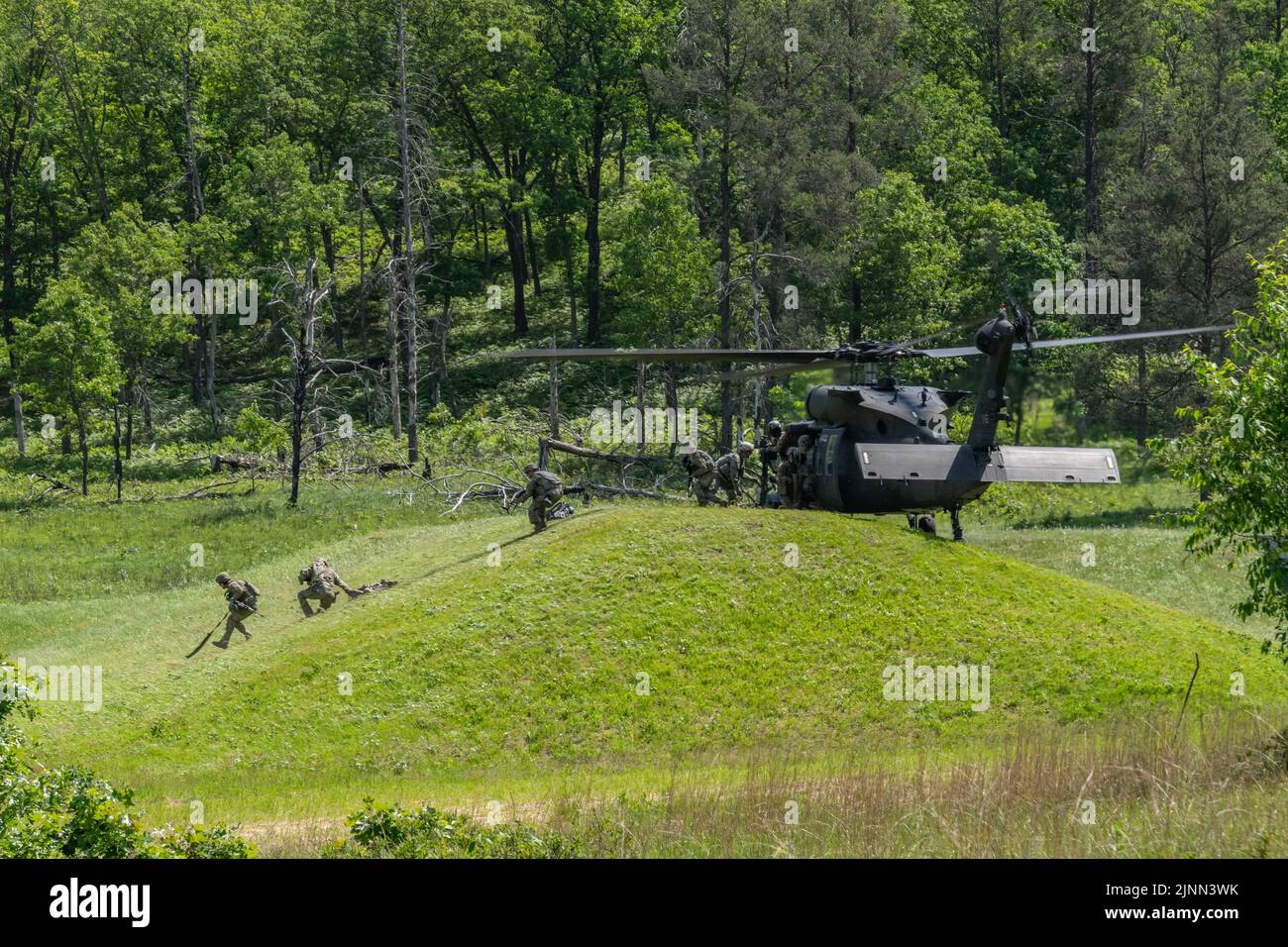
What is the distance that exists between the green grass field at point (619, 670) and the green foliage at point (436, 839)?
160 inches

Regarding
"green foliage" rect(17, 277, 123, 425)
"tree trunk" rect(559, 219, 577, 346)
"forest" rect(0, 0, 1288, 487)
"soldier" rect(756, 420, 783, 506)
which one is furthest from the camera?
"tree trunk" rect(559, 219, 577, 346)

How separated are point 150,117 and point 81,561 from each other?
47.9m

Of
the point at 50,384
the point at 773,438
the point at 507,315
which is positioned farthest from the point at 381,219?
the point at 773,438

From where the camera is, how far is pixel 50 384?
58031 mm

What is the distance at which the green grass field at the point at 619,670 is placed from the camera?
25.2m

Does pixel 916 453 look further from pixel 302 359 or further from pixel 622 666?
pixel 302 359

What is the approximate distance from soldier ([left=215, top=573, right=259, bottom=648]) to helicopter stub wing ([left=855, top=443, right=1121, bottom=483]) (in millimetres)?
14219

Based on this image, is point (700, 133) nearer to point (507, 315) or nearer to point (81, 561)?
point (507, 315)

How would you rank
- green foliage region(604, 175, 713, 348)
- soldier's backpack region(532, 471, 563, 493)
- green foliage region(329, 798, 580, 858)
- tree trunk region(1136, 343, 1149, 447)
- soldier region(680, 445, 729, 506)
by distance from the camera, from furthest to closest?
green foliage region(604, 175, 713, 348)
tree trunk region(1136, 343, 1149, 447)
soldier region(680, 445, 729, 506)
soldier's backpack region(532, 471, 563, 493)
green foliage region(329, 798, 580, 858)

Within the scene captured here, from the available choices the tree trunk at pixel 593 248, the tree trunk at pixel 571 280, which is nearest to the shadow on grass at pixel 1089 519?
the tree trunk at pixel 571 280

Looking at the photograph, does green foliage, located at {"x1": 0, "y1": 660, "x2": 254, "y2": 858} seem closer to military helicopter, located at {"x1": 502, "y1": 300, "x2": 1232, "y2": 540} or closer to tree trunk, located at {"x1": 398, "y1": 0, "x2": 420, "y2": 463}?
military helicopter, located at {"x1": 502, "y1": 300, "x2": 1232, "y2": 540}

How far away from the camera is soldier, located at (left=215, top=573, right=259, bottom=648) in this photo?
31.3 m

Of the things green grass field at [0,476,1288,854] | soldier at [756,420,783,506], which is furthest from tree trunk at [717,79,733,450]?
green grass field at [0,476,1288,854]

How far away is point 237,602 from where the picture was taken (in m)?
31.4
